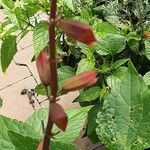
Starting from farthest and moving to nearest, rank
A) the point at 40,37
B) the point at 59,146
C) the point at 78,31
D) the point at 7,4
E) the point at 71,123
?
1. the point at 7,4
2. the point at 40,37
3. the point at 71,123
4. the point at 59,146
5. the point at 78,31

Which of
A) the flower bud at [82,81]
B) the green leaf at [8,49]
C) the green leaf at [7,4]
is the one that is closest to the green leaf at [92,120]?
the green leaf at [8,49]

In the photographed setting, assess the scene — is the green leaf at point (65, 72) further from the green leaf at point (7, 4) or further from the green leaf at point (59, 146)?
the green leaf at point (59, 146)

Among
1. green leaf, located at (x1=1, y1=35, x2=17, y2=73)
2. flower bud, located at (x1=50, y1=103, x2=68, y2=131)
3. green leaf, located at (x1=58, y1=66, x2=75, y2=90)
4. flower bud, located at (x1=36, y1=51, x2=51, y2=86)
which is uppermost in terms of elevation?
flower bud, located at (x1=36, y1=51, x2=51, y2=86)

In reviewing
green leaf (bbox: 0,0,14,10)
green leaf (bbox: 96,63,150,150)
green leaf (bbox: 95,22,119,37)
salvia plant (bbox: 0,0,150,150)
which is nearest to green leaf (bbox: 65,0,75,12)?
salvia plant (bbox: 0,0,150,150)

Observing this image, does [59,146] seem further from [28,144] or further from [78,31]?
[78,31]

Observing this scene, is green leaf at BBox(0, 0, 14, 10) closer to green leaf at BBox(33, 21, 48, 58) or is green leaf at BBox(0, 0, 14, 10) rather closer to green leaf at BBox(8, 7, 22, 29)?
green leaf at BBox(8, 7, 22, 29)

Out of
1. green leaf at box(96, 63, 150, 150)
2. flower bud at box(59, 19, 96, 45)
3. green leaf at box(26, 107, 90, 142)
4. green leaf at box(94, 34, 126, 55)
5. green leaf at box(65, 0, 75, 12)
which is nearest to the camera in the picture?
flower bud at box(59, 19, 96, 45)

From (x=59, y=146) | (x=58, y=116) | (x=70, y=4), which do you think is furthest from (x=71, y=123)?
(x=70, y=4)
